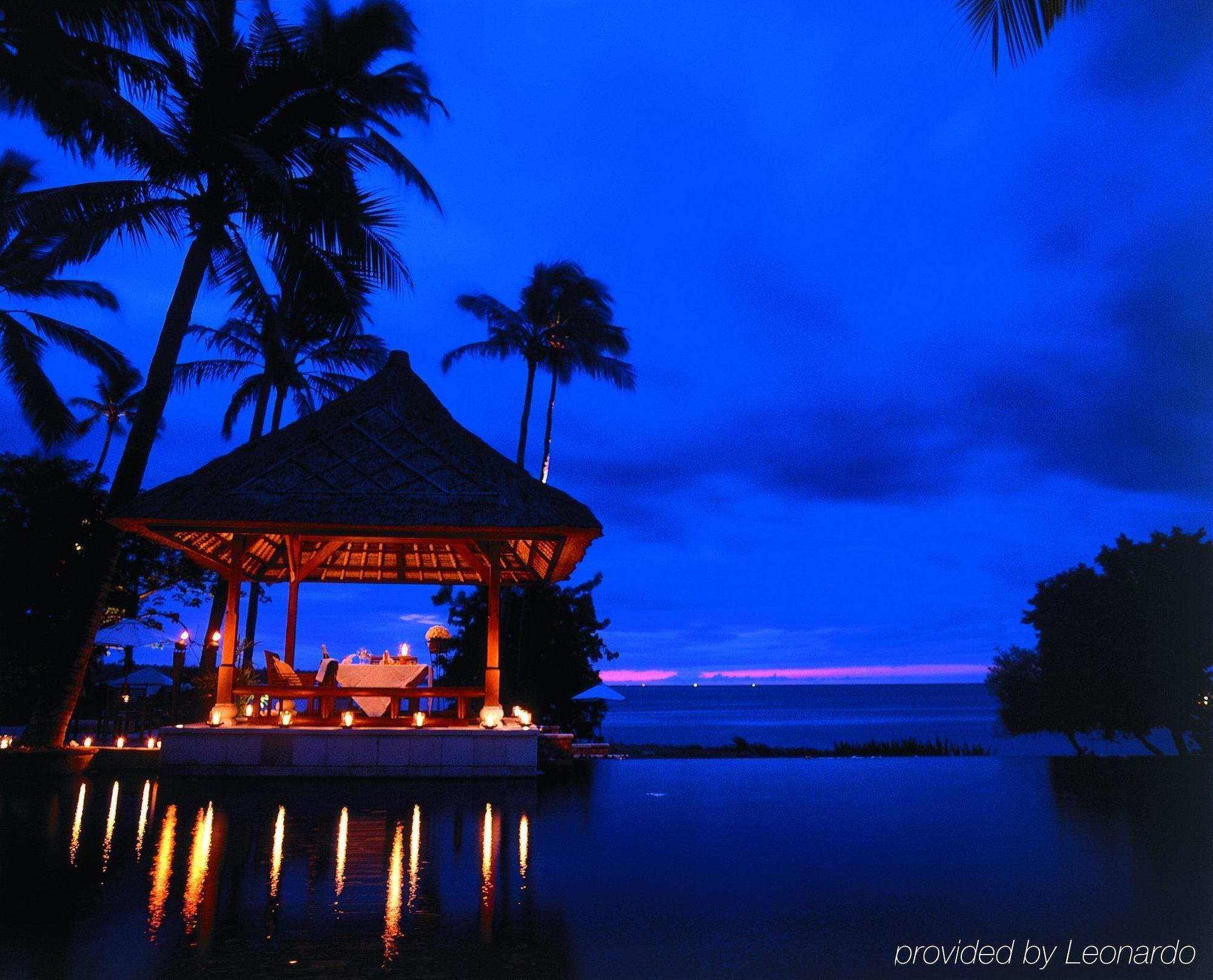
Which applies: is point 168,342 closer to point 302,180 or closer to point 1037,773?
point 302,180

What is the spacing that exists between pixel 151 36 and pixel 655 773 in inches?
480

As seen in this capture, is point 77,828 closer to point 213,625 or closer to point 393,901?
point 393,901

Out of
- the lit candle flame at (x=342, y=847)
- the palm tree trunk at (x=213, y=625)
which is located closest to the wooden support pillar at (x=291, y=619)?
the palm tree trunk at (x=213, y=625)

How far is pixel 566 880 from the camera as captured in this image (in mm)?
5109

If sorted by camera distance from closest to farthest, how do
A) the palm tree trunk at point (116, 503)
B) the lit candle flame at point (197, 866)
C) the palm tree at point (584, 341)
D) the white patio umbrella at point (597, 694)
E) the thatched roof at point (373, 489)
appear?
the lit candle flame at point (197, 866), the thatched roof at point (373, 489), the palm tree trunk at point (116, 503), the white patio umbrella at point (597, 694), the palm tree at point (584, 341)

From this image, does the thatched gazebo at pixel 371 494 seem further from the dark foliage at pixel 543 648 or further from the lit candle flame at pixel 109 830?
the dark foliage at pixel 543 648

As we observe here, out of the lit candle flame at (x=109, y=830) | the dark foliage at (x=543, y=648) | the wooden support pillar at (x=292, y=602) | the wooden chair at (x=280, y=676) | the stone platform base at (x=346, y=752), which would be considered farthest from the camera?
the dark foliage at (x=543, y=648)

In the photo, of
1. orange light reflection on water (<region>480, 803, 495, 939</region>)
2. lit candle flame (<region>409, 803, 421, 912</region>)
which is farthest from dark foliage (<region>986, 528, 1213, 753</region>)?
lit candle flame (<region>409, 803, 421, 912</region>)

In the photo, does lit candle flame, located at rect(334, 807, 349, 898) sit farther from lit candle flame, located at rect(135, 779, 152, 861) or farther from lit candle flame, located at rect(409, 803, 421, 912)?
lit candle flame, located at rect(135, 779, 152, 861)

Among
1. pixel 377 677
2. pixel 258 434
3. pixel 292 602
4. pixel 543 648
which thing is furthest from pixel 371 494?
pixel 543 648

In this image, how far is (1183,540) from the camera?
58.4ft

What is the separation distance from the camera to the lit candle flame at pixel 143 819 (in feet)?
19.3

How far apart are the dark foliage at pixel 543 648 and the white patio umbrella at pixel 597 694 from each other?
1.15 feet

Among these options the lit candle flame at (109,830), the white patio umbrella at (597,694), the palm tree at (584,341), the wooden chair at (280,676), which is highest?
the palm tree at (584,341)
